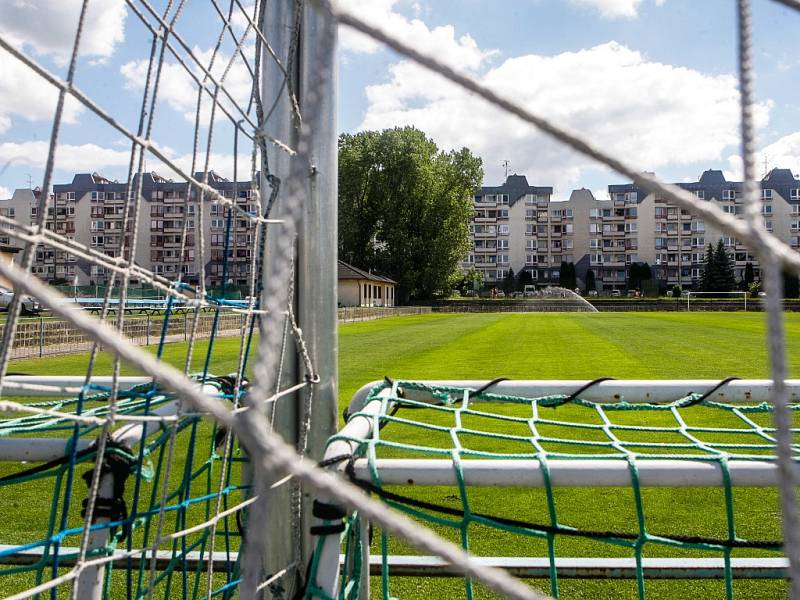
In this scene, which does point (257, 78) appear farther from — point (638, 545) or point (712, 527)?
point (712, 527)

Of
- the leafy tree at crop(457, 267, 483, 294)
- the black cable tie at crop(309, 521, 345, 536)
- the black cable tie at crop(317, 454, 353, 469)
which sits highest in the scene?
the leafy tree at crop(457, 267, 483, 294)

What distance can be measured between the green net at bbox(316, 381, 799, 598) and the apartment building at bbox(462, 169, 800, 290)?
186 feet

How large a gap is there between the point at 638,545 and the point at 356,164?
3672 cm

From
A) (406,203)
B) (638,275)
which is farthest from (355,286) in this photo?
(638,275)

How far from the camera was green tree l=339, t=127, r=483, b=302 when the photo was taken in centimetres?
3700

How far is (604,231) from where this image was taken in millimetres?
60125

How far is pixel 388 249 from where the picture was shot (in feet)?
126

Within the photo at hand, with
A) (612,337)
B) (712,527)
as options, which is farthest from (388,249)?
(712,527)

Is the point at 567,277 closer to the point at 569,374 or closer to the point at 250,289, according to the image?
the point at 569,374

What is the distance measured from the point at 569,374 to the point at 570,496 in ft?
16.2

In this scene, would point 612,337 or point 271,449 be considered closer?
point 271,449

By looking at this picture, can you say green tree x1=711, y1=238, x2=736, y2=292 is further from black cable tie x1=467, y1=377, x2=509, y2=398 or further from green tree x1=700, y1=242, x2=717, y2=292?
black cable tie x1=467, y1=377, x2=509, y2=398

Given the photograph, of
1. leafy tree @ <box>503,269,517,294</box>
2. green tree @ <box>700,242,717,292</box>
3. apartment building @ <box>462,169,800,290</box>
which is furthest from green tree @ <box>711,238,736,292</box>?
leafy tree @ <box>503,269,517,294</box>

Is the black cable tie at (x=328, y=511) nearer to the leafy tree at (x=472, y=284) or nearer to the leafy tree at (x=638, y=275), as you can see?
the leafy tree at (x=472, y=284)
